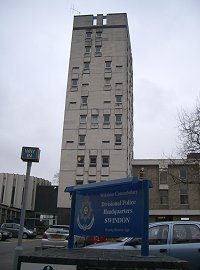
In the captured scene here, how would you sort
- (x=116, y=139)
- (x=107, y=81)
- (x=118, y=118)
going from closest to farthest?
(x=116, y=139), (x=118, y=118), (x=107, y=81)

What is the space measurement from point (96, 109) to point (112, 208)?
47940 millimetres

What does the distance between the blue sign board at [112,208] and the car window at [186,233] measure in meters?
3.21

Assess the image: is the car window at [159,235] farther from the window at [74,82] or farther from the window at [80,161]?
the window at [74,82]

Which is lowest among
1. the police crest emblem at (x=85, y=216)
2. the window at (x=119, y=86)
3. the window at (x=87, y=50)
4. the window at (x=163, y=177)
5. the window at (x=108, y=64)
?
the police crest emblem at (x=85, y=216)

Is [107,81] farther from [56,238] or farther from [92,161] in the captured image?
[56,238]

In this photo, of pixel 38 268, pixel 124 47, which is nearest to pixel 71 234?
pixel 38 268

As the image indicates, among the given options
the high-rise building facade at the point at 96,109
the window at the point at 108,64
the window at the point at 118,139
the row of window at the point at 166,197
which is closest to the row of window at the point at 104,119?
the high-rise building facade at the point at 96,109

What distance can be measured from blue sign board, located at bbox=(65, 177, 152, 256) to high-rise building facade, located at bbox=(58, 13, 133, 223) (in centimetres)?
4344

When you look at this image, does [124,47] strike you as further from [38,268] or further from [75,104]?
[38,268]

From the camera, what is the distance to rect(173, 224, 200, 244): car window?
26.7 feet

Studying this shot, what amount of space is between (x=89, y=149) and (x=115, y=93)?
9.27 metres

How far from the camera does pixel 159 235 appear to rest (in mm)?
8422

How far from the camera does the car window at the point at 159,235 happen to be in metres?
8.29

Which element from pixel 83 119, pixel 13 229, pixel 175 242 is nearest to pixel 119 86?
pixel 83 119
